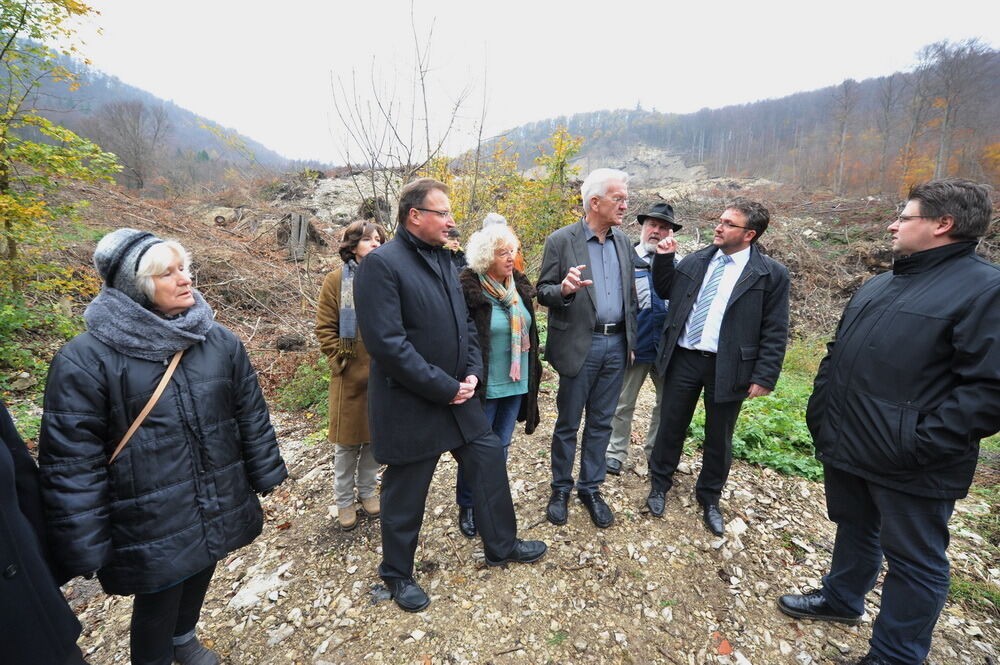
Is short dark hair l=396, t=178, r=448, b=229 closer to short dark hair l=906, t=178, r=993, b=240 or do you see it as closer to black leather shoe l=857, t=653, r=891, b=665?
short dark hair l=906, t=178, r=993, b=240

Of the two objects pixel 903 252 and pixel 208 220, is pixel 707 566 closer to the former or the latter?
pixel 903 252

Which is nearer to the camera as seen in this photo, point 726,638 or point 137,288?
point 137,288

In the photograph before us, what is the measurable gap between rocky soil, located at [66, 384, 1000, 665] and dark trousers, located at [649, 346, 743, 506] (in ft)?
0.92

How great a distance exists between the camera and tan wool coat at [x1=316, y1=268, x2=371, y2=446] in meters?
2.90

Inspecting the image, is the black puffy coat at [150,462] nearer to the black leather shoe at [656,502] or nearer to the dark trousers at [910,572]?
the black leather shoe at [656,502]

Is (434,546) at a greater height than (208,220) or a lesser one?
lesser

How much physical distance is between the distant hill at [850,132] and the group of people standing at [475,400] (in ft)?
19.9

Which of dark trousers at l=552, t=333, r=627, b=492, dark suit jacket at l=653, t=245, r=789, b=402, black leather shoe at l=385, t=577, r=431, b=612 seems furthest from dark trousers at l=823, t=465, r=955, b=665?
black leather shoe at l=385, t=577, r=431, b=612

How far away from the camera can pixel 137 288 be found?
1.63 meters

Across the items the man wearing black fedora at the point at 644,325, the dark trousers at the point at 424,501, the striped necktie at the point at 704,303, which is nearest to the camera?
the dark trousers at the point at 424,501

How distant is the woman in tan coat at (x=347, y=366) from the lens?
9.51 ft

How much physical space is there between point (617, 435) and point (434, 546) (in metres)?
1.84

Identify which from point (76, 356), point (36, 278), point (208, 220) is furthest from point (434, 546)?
point (208, 220)

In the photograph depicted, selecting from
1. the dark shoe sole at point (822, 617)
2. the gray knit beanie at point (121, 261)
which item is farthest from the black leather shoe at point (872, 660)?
the gray knit beanie at point (121, 261)
